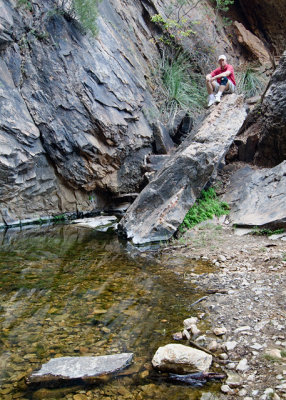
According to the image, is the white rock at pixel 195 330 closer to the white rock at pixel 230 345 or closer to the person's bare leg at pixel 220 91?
the white rock at pixel 230 345

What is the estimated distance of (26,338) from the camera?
3.00m

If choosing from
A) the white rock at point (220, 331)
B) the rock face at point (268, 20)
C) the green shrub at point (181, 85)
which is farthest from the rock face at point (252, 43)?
the white rock at point (220, 331)

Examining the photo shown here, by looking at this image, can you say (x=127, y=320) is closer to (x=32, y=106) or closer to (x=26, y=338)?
(x=26, y=338)

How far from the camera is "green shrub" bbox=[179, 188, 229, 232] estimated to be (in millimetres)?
6814

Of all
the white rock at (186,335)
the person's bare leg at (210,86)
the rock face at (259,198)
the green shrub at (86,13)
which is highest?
the green shrub at (86,13)

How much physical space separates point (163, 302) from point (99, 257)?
211cm

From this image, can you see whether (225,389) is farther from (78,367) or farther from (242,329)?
(78,367)

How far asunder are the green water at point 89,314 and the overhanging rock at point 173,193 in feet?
2.14

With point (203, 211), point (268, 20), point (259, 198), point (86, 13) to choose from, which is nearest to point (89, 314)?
point (203, 211)

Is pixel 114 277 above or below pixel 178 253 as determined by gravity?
above

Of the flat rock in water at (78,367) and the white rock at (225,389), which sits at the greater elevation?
the flat rock in water at (78,367)

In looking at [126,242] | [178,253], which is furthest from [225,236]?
[126,242]

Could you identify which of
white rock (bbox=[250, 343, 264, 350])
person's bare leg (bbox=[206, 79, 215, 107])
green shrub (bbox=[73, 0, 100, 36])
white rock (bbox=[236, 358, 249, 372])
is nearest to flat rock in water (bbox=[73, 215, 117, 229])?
person's bare leg (bbox=[206, 79, 215, 107])

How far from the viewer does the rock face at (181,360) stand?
97.2 inches
